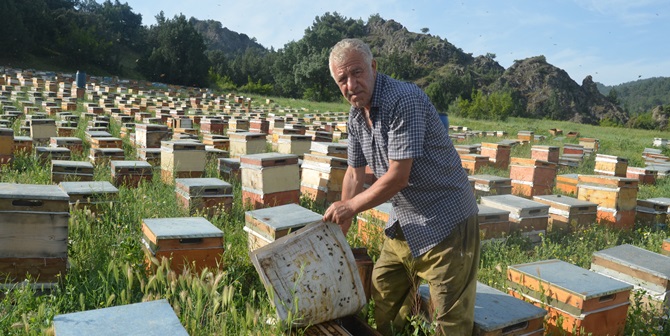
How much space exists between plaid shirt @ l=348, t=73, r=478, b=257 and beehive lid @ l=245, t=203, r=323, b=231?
1307mm

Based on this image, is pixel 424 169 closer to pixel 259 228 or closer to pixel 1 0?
pixel 259 228

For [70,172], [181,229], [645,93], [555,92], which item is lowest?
[181,229]

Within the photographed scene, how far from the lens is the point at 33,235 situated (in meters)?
3.53

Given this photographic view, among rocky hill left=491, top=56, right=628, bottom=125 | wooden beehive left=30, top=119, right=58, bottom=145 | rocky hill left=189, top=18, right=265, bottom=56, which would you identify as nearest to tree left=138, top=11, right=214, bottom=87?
wooden beehive left=30, top=119, right=58, bottom=145

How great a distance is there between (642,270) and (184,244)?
379 cm

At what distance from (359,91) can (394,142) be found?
1.17ft

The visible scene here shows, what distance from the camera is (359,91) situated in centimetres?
278

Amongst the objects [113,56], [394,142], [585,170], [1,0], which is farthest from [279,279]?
[113,56]

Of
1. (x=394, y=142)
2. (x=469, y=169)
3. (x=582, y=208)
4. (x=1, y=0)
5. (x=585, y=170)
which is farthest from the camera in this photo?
(x=1, y=0)

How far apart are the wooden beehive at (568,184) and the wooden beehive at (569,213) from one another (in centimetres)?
195

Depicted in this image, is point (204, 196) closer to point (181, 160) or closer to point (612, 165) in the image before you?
point (181, 160)

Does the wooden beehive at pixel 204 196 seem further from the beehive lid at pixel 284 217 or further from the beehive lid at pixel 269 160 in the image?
the beehive lid at pixel 284 217

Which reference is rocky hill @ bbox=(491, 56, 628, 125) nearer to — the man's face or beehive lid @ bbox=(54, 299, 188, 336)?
the man's face

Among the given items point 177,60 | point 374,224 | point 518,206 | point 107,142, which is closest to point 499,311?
point 374,224
